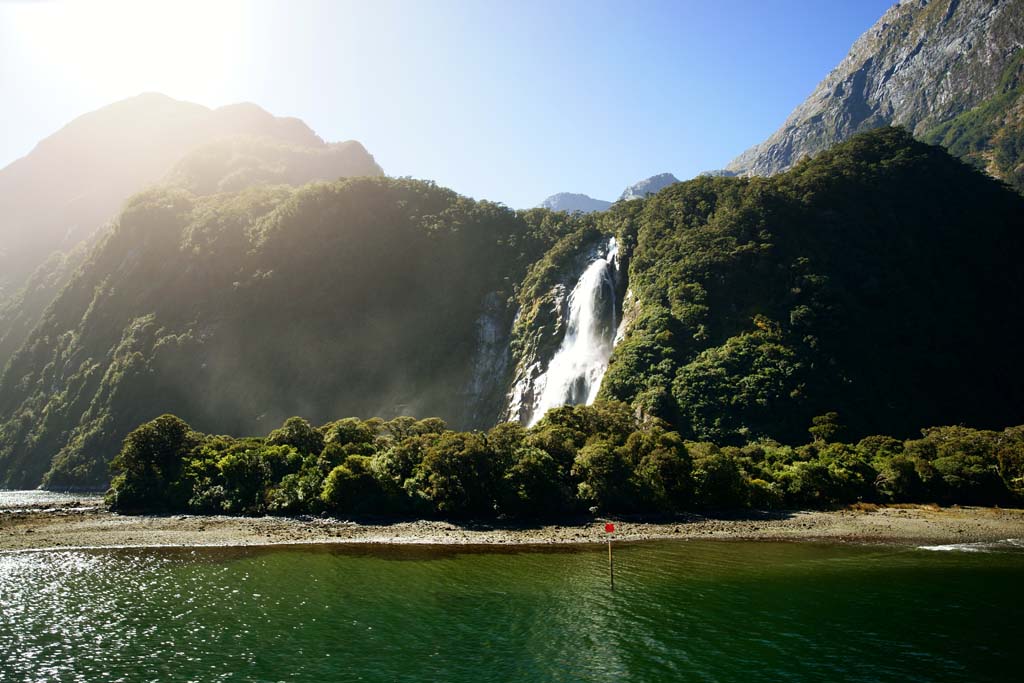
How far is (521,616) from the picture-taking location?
2734 centimetres

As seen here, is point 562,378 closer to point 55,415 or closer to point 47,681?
point 47,681

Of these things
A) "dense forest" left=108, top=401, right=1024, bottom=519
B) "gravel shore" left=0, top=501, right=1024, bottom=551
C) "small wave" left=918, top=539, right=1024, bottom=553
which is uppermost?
"dense forest" left=108, top=401, right=1024, bottom=519

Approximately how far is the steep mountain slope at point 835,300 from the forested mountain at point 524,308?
0.33 metres

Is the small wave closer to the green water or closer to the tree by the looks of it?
the green water

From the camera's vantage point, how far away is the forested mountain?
73.9 metres

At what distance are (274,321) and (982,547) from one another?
394 ft

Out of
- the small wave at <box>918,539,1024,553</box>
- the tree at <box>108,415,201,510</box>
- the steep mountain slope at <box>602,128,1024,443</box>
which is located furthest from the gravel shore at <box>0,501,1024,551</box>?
the steep mountain slope at <box>602,128,1024,443</box>

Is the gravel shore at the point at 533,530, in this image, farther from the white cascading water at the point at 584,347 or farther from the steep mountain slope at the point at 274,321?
the steep mountain slope at the point at 274,321

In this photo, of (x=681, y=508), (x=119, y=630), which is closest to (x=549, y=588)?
(x=119, y=630)

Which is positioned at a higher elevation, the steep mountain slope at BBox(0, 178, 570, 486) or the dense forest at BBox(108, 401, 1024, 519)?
the steep mountain slope at BBox(0, 178, 570, 486)

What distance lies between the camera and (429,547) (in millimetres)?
42969

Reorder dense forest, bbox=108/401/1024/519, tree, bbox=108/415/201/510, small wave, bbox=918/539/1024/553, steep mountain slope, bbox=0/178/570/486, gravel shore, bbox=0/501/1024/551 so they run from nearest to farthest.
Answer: small wave, bbox=918/539/1024/553 < gravel shore, bbox=0/501/1024/551 < dense forest, bbox=108/401/1024/519 < tree, bbox=108/415/201/510 < steep mountain slope, bbox=0/178/570/486

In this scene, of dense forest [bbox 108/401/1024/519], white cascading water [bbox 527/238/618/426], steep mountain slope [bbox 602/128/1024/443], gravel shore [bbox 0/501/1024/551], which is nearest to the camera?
gravel shore [bbox 0/501/1024/551]

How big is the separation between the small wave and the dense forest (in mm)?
13796
